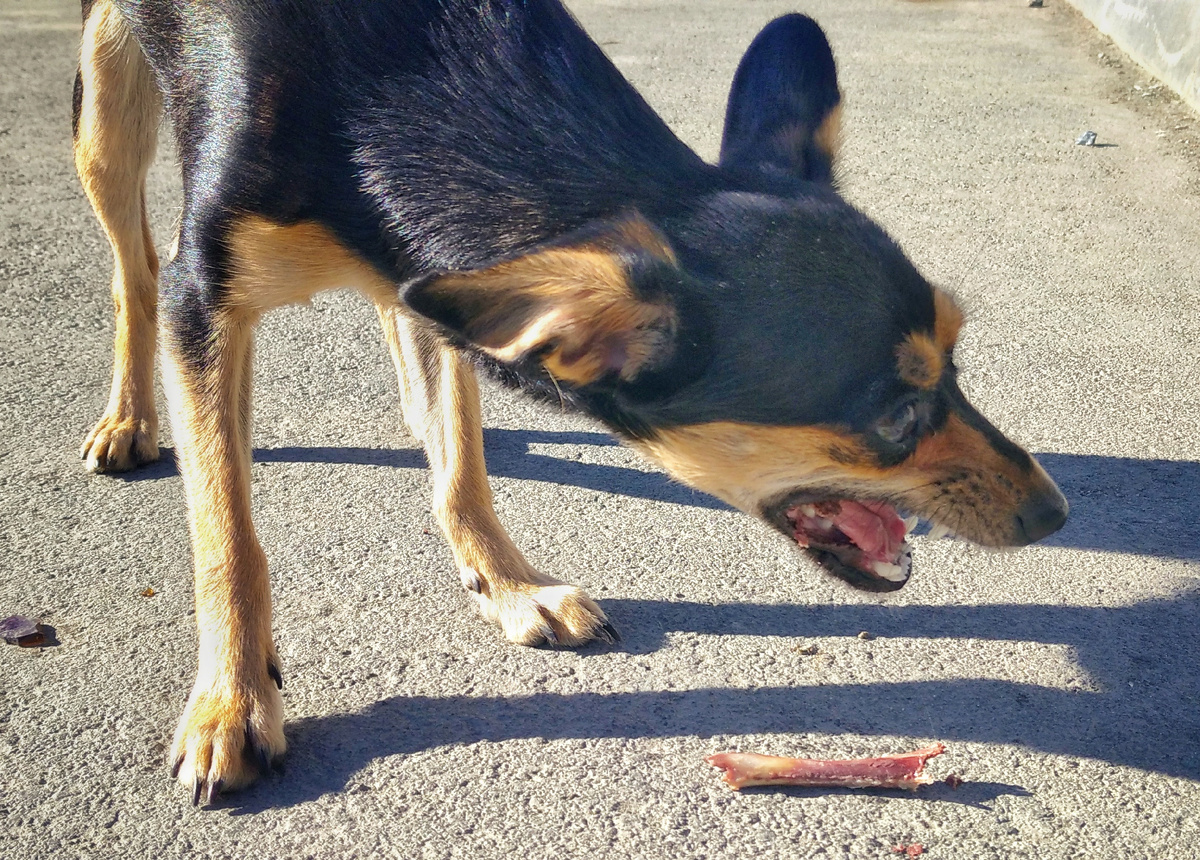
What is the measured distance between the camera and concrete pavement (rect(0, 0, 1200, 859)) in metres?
2.78

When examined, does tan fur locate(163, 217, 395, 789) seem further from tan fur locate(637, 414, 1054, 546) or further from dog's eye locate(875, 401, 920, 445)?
dog's eye locate(875, 401, 920, 445)

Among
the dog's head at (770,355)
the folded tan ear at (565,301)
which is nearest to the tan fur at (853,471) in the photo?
the dog's head at (770,355)

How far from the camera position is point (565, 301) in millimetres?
2230

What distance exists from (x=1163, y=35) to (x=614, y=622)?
24.1 ft

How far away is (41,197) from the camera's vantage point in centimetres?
Answer: 670

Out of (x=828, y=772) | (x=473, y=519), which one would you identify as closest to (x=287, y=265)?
(x=473, y=519)

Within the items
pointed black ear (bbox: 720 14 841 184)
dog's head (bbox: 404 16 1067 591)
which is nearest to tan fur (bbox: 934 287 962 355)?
dog's head (bbox: 404 16 1067 591)

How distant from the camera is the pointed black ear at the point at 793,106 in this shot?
10.2 ft

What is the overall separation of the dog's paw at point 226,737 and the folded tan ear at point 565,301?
1.23 metres

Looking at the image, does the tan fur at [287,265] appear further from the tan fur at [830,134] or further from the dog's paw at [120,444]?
the dog's paw at [120,444]

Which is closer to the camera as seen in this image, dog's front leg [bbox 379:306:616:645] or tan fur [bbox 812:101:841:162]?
tan fur [bbox 812:101:841:162]

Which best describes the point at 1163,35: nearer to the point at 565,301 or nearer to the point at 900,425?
the point at 900,425

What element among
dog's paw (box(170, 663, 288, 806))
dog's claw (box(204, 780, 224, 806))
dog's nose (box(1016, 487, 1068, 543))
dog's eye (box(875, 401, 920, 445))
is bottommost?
dog's claw (box(204, 780, 224, 806))

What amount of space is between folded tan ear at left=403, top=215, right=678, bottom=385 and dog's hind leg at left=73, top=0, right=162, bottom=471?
Answer: 2.33 m
